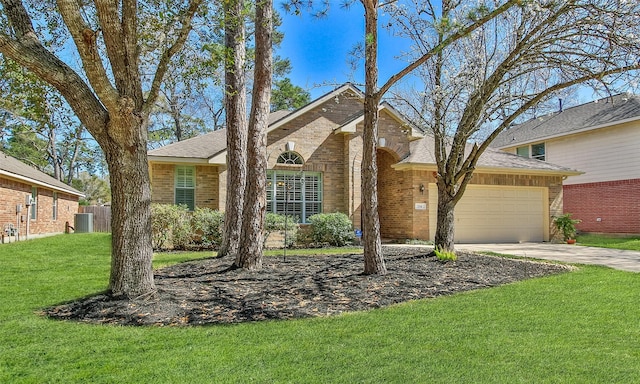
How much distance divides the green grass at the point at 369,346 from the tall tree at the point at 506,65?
141 inches

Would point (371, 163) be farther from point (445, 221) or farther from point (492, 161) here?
point (492, 161)

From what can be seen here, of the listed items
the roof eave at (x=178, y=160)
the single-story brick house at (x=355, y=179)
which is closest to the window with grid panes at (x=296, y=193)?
the single-story brick house at (x=355, y=179)

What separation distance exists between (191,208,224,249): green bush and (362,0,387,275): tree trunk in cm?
674

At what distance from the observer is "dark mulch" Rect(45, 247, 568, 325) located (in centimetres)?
516

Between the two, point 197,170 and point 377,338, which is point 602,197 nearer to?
point 197,170

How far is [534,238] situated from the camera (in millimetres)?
16203

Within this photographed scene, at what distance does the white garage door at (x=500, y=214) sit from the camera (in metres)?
15.4

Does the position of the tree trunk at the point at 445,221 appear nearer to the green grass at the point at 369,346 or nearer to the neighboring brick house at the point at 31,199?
the green grass at the point at 369,346

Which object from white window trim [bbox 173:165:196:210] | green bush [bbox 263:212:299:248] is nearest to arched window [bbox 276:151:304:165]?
green bush [bbox 263:212:299:248]

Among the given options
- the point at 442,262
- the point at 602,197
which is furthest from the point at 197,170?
the point at 602,197

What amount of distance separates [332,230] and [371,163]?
6.65 meters

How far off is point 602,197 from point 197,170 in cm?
1626

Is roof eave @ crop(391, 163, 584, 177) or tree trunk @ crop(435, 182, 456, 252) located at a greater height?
roof eave @ crop(391, 163, 584, 177)

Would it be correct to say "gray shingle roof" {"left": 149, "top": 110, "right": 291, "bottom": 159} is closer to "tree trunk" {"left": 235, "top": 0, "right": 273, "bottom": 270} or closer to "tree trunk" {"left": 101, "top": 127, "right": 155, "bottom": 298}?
"tree trunk" {"left": 235, "top": 0, "right": 273, "bottom": 270}
